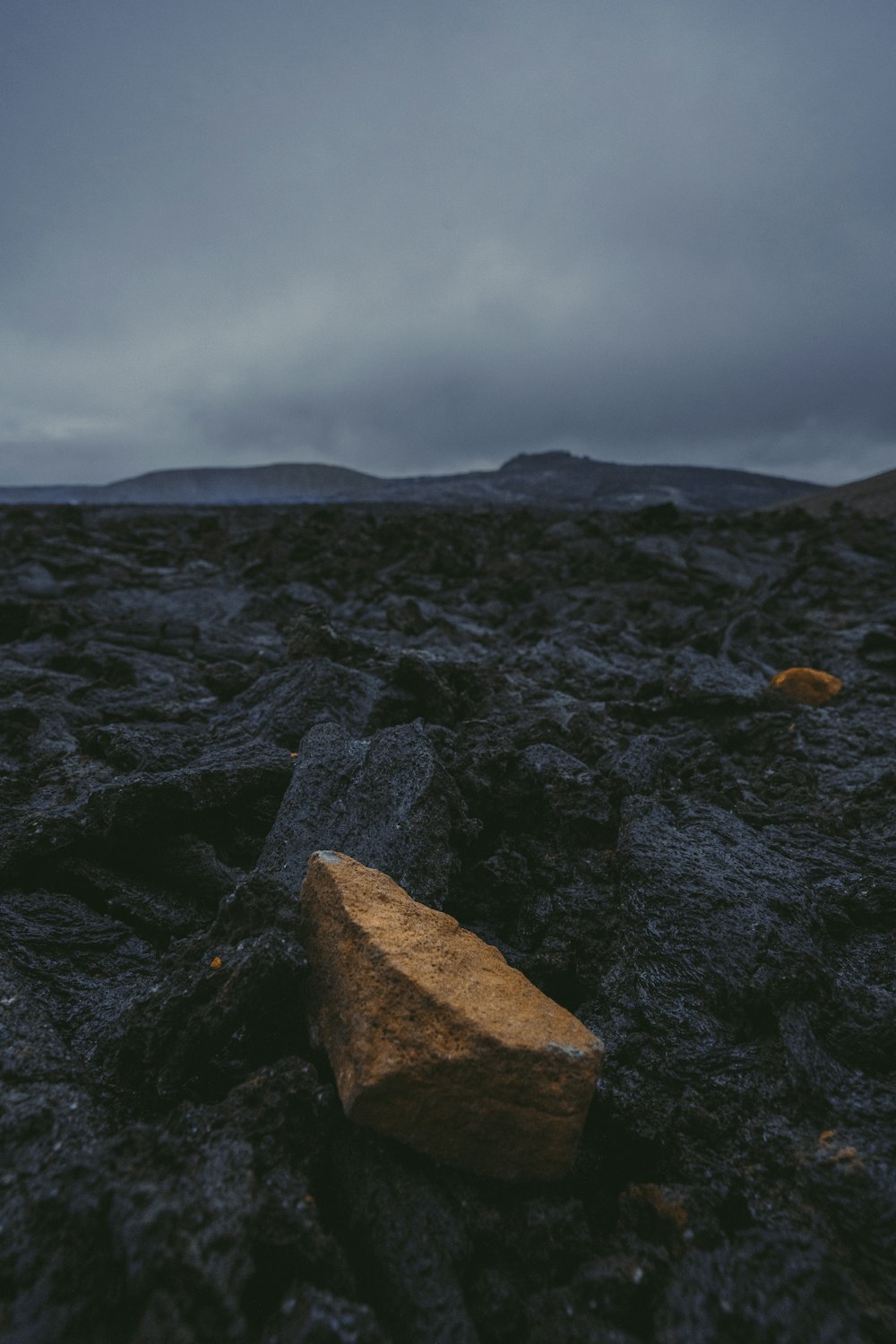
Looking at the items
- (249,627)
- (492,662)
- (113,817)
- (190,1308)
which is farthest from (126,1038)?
(249,627)

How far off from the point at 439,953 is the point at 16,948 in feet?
5.75

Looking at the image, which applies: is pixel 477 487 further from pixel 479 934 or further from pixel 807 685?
pixel 479 934

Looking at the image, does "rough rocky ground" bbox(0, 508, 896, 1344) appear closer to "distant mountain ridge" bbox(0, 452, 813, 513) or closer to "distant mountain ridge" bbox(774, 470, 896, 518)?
"distant mountain ridge" bbox(774, 470, 896, 518)

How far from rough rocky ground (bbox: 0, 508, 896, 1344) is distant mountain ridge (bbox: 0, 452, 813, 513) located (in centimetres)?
3077

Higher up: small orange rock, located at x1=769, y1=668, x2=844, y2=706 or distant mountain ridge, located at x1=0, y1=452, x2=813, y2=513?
distant mountain ridge, located at x1=0, y1=452, x2=813, y2=513

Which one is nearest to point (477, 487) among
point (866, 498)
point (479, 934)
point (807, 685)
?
point (866, 498)

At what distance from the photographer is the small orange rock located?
5867mm

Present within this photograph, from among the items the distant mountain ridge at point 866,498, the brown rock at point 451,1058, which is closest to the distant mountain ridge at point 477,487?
the distant mountain ridge at point 866,498

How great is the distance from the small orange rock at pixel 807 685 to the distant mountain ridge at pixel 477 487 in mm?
29187

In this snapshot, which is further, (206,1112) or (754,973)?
(754,973)

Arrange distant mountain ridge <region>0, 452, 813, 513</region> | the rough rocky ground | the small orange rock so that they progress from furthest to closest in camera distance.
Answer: distant mountain ridge <region>0, 452, 813, 513</region> → the small orange rock → the rough rocky ground

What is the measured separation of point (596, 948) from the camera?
2.86 metres

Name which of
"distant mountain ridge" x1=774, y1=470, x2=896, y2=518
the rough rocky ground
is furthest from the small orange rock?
"distant mountain ridge" x1=774, y1=470, x2=896, y2=518

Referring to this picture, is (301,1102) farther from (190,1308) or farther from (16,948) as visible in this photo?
→ (16,948)
